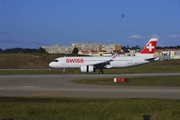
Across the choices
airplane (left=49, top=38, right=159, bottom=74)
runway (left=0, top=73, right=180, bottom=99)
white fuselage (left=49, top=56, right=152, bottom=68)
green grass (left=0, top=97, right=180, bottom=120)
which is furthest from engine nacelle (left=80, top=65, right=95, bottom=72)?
green grass (left=0, top=97, right=180, bottom=120)

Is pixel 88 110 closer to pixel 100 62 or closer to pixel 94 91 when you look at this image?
pixel 94 91

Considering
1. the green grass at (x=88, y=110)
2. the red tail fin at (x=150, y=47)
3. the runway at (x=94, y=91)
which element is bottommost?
the runway at (x=94, y=91)

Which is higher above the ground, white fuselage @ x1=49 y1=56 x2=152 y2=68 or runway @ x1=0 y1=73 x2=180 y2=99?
white fuselage @ x1=49 y1=56 x2=152 y2=68

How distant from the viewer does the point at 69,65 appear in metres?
64.2

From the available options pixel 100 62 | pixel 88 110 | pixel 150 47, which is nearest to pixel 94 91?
pixel 88 110

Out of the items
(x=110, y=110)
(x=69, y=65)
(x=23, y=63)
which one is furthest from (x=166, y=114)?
(x=23, y=63)

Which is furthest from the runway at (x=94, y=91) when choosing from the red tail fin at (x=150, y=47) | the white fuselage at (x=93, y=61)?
the red tail fin at (x=150, y=47)

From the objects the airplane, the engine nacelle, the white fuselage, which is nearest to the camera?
the engine nacelle

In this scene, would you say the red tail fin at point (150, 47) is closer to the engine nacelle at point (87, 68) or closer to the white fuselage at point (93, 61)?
the white fuselage at point (93, 61)

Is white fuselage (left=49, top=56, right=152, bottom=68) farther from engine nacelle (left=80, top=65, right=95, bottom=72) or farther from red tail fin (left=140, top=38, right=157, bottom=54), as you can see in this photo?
engine nacelle (left=80, top=65, right=95, bottom=72)

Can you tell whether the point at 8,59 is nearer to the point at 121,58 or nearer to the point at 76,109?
the point at 121,58

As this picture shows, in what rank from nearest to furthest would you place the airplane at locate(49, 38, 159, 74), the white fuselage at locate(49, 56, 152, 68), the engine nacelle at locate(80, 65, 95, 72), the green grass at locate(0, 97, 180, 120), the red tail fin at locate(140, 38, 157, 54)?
the green grass at locate(0, 97, 180, 120)
the engine nacelle at locate(80, 65, 95, 72)
the airplane at locate(49, 38, 159, 74)
the white fuselage at locate(49, 56, 152, 68)
the red tail fin at locate(140, 38, 157, 54)

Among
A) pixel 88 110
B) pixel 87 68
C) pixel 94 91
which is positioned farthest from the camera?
pixel 87 68

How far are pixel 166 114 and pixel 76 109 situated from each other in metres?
4.34
